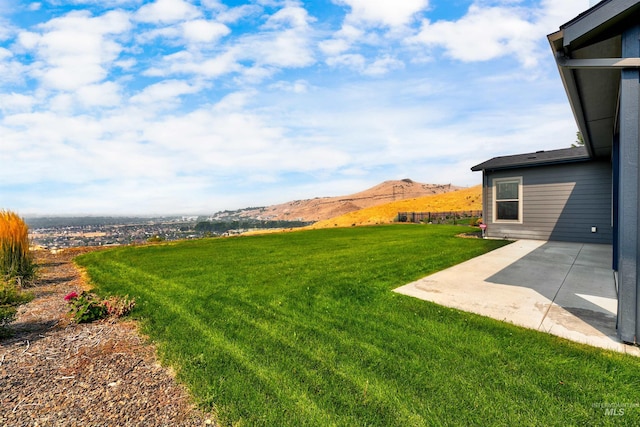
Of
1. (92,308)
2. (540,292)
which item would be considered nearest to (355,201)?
(540,292)

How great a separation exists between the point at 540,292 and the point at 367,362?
3.44 meters

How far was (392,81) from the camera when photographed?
37.3 feet

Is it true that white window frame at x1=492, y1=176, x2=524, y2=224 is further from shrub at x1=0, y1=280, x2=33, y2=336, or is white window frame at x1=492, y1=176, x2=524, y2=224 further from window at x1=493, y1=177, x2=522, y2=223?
shrub at x1=0, y1=280, x2=33, y2=336

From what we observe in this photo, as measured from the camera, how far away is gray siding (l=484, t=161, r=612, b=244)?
8844mm

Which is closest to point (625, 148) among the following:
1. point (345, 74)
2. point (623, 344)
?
point (623, 344)

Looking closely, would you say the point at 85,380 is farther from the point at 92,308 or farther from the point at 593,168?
the point at 593,168

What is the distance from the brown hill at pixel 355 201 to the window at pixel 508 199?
57.4 meters

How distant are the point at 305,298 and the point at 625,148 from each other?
13.0 feet

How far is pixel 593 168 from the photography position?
29.3ft

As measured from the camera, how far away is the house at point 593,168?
2605 mm

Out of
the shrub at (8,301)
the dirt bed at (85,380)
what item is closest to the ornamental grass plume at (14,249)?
the shrub at (8,301)

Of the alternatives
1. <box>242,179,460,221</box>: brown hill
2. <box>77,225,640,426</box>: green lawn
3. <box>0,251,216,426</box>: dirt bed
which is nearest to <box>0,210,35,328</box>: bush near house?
<box>77,225,640,426</box>: green lawn

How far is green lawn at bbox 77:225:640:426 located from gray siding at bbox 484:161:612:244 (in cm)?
843

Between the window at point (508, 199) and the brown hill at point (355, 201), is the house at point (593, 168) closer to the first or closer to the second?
the window at point (508, 199)
